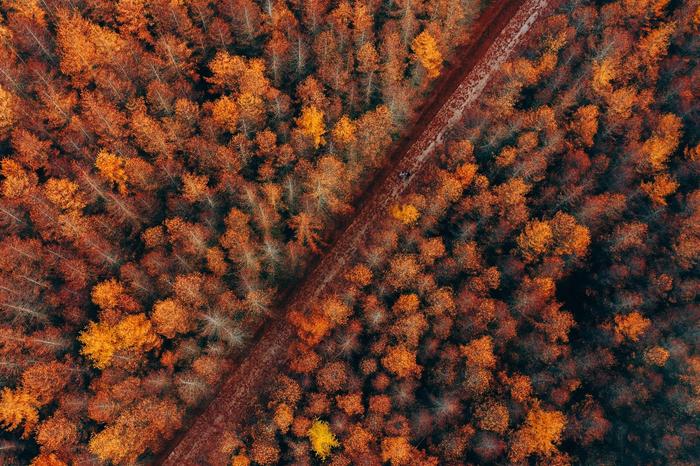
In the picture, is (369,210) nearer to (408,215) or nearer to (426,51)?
(408,215)

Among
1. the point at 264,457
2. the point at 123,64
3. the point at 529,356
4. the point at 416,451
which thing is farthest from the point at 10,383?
the point at 529,356

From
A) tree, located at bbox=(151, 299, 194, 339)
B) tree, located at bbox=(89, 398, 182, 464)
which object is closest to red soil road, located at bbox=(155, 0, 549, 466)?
tree, located at bbox=(89, 398, 182, 464)

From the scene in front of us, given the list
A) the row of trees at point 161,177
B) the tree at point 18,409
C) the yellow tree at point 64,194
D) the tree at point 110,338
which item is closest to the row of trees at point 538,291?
the row of trees at point 161,177

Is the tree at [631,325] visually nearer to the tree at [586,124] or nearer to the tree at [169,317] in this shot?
the tree at [586,124]

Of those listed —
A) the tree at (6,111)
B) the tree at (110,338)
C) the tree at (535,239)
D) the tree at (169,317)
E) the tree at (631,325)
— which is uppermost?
the tree at (6,111)

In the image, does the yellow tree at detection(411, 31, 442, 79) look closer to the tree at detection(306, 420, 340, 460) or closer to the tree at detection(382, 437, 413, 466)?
the tree at detection(382, 437, 413, 466)

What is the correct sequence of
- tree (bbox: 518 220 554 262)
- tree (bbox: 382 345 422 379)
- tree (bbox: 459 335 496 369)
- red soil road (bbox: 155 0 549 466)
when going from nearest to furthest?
tree (bbox: 459 335 496 369)
tree (bbox: 382 345 422 379)
tree (bbox: 518 220 554 262)
red soil road (bbox: 155 0 549 466)

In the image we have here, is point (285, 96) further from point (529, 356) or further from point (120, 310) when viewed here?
point (529, 356)
